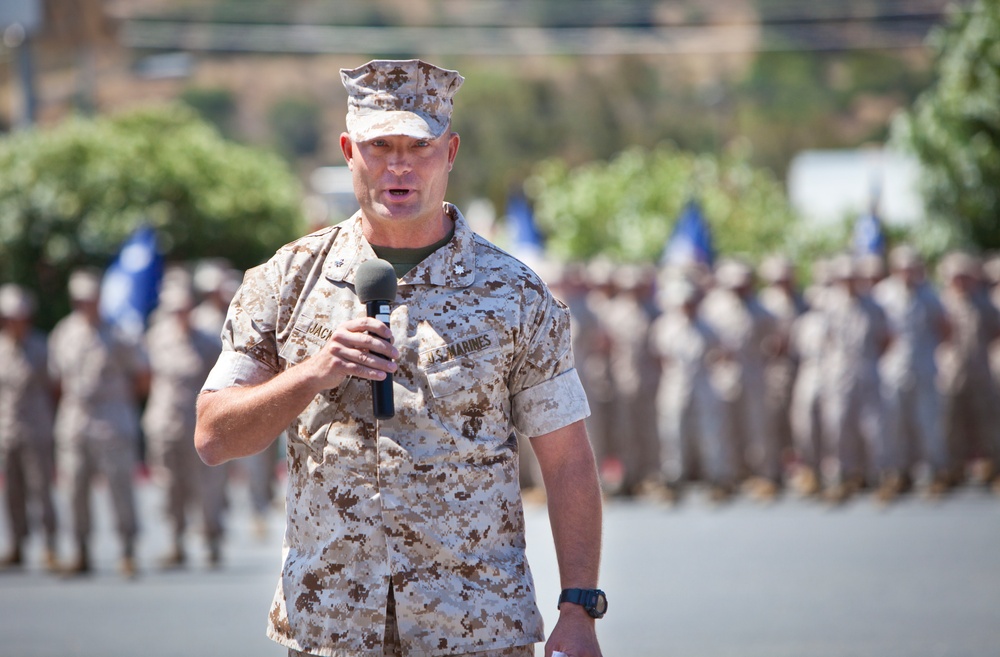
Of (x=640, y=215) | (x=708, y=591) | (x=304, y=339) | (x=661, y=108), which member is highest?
(x=661, y=108)

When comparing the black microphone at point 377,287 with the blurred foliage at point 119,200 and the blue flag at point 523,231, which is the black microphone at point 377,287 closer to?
the blue flag at point 523,231

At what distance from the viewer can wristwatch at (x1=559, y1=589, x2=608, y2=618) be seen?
3.69m

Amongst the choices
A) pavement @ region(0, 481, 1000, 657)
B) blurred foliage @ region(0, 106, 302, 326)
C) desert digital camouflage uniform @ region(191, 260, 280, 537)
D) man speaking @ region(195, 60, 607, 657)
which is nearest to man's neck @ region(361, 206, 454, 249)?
man speaking @ region(195, 60, 607, 657)

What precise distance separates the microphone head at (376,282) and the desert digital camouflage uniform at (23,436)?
10261 mm

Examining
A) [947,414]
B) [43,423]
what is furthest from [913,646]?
[947,414]

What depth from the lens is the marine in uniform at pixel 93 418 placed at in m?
12.6

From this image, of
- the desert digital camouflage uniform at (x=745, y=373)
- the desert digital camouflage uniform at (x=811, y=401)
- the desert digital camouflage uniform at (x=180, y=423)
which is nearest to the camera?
the desert digital camouflage uniform at (x=180, y=423)

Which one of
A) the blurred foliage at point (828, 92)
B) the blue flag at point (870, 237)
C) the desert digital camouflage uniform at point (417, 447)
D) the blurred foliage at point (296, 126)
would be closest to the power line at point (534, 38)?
the blurred foliage at point (828, 92)

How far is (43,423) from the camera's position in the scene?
13.4 m

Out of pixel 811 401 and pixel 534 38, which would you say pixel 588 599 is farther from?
pixel 534 38

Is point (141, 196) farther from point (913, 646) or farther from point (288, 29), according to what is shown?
point (288, 29)

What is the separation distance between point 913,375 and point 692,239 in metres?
6.67

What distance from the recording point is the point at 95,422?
12719 millimetres

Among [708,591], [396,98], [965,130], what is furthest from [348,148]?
[965,130]
